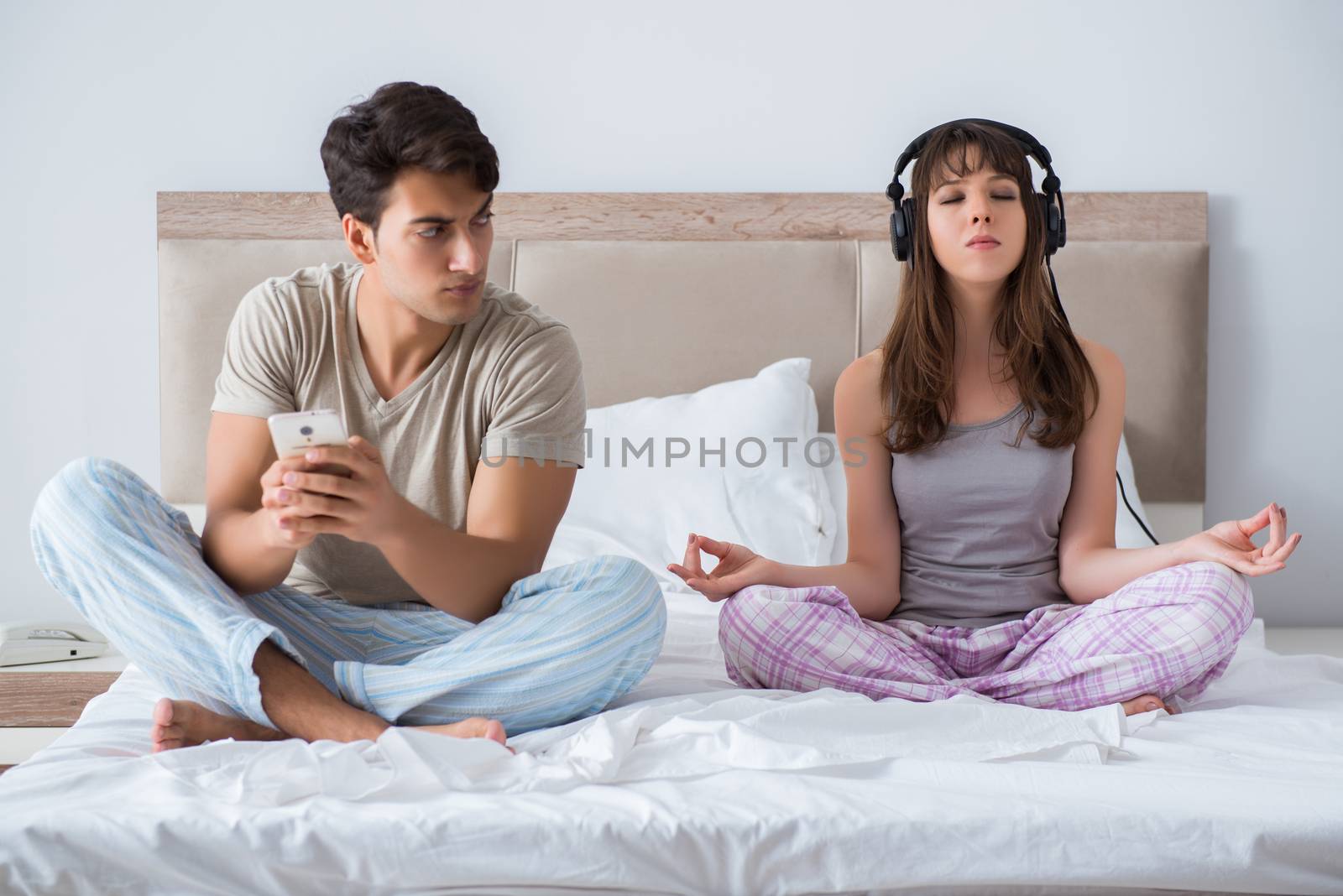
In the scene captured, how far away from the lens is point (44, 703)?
76.0 inches

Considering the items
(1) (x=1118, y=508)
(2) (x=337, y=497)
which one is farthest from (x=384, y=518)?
(1) (x=1118, y=508)

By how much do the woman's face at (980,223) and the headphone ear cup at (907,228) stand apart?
41mm

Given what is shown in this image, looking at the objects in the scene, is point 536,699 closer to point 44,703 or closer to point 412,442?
point 412,442

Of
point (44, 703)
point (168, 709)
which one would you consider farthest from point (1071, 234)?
point (44, 703)

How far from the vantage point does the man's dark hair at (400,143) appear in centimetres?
126

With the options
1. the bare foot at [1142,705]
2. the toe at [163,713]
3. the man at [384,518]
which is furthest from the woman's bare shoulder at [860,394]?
the toe at [163,713]

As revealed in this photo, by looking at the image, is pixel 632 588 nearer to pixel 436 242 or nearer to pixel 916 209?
pixel 436 242

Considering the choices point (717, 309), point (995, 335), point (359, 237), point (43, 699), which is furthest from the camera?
point (717, 309)

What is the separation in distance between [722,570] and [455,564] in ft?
Result: 1.24

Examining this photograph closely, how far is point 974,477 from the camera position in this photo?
1504 millimetres

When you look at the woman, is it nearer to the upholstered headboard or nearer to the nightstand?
the upholstered headboard

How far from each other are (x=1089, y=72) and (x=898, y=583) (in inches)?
55.6

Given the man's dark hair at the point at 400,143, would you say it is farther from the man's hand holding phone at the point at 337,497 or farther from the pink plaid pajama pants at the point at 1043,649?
the pink plaid pajama pants at the point at 1043,649

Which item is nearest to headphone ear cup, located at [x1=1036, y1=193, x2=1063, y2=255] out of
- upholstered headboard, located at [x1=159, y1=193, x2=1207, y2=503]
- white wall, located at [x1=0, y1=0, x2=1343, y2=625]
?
upholstered headboard, located at [x1=159, y1=193, x2=1207, y2=503]
